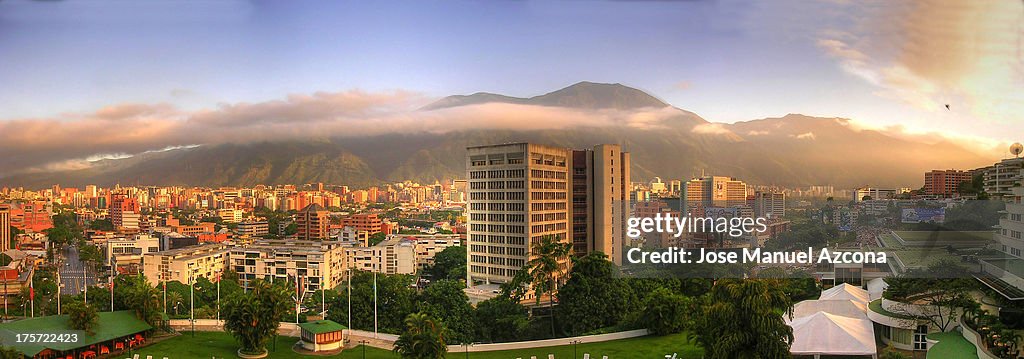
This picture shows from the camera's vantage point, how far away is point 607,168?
17875 mm

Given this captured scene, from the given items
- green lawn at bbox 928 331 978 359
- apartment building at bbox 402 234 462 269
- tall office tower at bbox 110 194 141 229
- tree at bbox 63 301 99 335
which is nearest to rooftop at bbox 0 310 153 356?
tree at bbox 63 301 99 335

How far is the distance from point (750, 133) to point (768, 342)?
10.3m

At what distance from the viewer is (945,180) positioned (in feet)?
39.4

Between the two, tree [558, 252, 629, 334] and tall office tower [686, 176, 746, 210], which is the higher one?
tall office tower [686, 176, 746, 210]

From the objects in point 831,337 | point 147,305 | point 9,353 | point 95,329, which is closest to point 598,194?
point 831,337

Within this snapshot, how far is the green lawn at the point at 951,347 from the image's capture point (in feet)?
22.1

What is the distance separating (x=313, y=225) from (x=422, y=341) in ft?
91.8

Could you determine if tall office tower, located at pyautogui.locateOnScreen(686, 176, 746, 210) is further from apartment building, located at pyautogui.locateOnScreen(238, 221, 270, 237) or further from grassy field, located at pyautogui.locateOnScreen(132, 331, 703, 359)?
apartment building, located at pyautogui.locateOnScreen(238, 221, 270, 237)

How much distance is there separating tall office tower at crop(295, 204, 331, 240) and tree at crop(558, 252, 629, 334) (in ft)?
80.0

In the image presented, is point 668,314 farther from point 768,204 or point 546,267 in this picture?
point 546,267

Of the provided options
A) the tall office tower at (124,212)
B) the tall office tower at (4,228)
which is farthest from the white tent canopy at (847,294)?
the tall office tower at (124,212)

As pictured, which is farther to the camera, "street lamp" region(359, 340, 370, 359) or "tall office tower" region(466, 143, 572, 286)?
"tall office tower" region(466, 143, 572, 286)

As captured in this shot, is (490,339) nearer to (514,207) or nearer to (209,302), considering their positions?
(514,207)

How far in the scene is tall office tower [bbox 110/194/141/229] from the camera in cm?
3731
